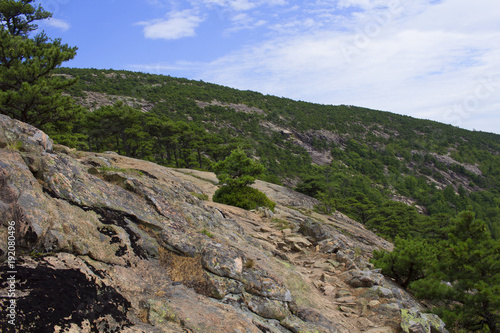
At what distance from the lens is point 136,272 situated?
5145 millimetres

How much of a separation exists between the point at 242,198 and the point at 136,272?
1314cm

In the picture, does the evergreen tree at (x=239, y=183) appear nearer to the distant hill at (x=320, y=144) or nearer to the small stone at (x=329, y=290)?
the small stone at (x=329, y=290)

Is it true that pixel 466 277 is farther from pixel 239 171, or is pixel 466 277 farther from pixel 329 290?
pixel 239 171

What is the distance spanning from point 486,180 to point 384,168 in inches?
1322

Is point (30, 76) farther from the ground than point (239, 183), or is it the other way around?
point (30, 76)

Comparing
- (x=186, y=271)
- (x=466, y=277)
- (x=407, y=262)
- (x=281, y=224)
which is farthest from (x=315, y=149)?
(x=186, y=271)

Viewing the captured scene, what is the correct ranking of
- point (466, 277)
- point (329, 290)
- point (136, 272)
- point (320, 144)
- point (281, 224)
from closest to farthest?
point (136, 272)
point (329, 290)
point (466, 277)
point (281, 224)
point (320, 144)

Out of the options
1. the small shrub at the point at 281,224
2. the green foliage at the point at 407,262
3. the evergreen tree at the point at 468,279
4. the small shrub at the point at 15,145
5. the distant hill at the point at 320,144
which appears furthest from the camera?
the distant hill at the point at 320,144

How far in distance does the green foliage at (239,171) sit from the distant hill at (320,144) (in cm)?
1724

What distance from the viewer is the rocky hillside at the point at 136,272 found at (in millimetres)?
3799

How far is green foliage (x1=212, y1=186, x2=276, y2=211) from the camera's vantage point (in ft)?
58.9

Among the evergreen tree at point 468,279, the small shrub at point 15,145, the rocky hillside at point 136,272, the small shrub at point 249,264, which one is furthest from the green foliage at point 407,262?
the small shrub at point 15,145

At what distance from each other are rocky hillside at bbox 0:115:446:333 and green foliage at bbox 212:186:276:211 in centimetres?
806

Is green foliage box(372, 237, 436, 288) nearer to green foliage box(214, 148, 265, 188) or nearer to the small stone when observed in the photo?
the small stone
